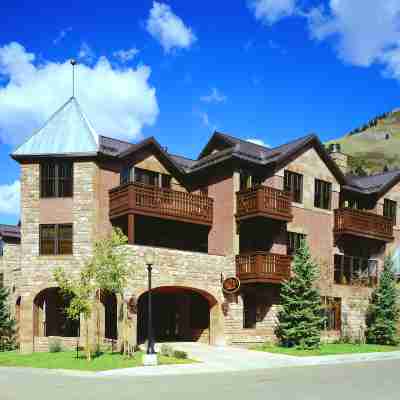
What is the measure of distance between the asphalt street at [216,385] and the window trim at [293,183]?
42.5 feet

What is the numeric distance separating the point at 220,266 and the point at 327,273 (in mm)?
7722

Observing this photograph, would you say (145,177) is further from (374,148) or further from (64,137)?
(374,148)

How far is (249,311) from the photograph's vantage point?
99.1 ft

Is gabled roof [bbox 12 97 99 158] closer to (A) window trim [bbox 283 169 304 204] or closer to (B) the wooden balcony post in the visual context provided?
(B) the wooden balcony post

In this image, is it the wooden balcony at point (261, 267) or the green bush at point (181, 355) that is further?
the wooden balcony at point (261, 267)

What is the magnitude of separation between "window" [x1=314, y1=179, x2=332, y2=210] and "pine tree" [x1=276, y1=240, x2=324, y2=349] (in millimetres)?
5108

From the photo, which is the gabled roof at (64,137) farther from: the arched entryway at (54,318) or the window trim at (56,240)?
the arched entryway at (54,318)

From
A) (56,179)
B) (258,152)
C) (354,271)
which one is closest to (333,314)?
(354,271)

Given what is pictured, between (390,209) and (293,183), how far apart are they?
10337 mm

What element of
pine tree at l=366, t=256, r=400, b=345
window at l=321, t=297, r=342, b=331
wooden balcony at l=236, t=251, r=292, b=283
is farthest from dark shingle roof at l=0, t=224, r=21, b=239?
pine tree at l=366, t=256, r=400, b=345

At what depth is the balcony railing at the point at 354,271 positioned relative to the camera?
112 feet

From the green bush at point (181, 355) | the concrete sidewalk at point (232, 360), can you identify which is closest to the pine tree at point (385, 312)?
the concrete sidewalk at point (232, 360)

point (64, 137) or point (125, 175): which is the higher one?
point (64, 137)

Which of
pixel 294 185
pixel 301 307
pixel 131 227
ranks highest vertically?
pixel 294 185
